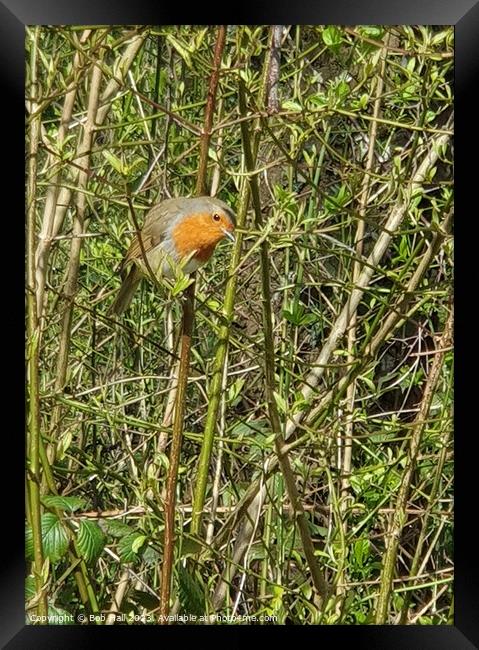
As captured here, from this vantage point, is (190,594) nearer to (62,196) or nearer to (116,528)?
(116,528)

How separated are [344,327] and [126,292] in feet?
1.31

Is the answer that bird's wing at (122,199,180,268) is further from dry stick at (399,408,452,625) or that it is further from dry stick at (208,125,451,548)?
dry stick at (399,408,452,625)

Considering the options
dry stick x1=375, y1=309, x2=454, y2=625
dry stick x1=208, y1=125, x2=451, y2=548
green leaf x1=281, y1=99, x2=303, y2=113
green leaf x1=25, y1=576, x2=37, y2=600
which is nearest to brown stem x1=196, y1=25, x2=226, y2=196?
green leaf x1=281, y1=99, x2=303, y2=113

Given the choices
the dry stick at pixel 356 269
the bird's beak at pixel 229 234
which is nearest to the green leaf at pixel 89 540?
the dry stick at pixel 356 269

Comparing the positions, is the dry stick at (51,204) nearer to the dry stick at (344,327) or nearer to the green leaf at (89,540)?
the green leaf at (89,540)

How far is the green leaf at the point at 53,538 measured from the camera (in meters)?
1.80

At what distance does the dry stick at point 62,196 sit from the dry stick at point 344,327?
1.57 feet

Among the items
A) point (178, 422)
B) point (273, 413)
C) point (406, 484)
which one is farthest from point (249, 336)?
point (406, 484)

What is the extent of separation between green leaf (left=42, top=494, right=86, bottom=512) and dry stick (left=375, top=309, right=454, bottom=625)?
52 cm
